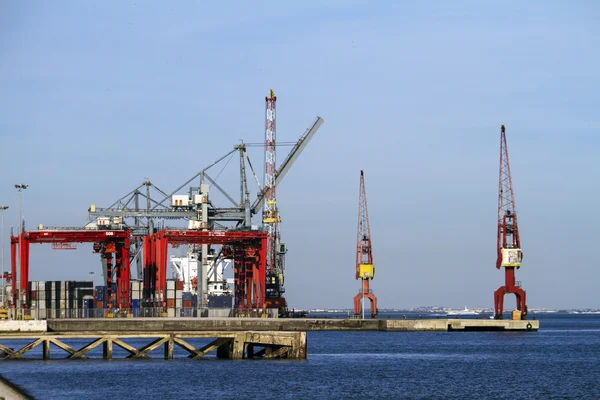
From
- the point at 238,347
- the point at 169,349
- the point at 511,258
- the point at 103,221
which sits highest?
the point at 103,221

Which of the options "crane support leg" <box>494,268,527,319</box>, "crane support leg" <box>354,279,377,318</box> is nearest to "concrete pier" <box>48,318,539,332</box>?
"crane support leg" <box>494,268,527,319</box>

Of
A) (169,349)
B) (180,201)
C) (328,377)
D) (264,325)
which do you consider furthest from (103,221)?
(328,377)

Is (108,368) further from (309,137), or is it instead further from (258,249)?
(309,137)

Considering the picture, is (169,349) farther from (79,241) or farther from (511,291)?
(511,291)

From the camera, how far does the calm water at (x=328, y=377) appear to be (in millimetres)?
59031

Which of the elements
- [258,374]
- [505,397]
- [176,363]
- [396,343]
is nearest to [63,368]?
[176,363]

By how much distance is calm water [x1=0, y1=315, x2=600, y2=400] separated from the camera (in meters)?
59.0

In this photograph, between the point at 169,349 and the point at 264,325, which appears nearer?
the point at 169,349

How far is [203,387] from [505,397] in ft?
55.6

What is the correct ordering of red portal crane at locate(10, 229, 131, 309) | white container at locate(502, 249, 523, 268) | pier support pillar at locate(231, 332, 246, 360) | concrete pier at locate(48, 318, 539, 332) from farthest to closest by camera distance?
white container at locate(502, 249, 523, 268), red portal crane at locate(10, 229, 131, 309), concrete pier at locate(48, 318, 539, 332), pier support pillar at locate(231, 332, 246, 360)

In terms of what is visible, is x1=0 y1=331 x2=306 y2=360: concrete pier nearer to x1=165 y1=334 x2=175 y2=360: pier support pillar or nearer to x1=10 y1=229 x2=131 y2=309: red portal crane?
x1=165 y1=334 x2=175 y2=360: pier support pillar

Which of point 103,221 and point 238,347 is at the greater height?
point 103,221

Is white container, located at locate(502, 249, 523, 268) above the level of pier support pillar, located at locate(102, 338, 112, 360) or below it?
above

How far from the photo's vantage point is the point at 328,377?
68125mm
